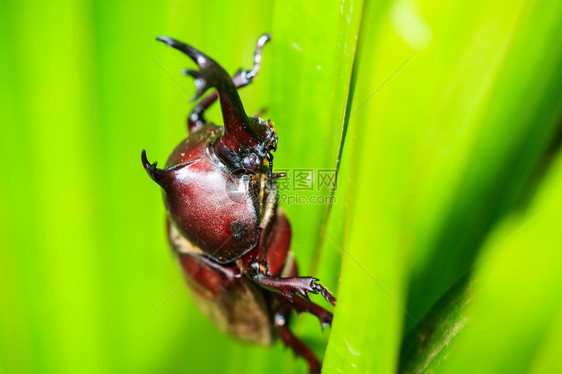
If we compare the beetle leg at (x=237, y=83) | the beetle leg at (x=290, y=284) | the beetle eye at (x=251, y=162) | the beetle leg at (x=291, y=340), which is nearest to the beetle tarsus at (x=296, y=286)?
the beetle leg at (x=290, y=284)

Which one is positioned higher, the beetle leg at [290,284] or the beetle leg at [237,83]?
the beetle leg at [237,83]

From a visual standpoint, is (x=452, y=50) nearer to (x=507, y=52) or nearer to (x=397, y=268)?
(x=507, y=52)

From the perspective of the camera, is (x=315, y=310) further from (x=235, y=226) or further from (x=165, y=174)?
(x=165, y=174)

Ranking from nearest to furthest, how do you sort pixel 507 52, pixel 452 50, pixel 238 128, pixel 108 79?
1. pixel 452 50
2. pixel 507 52
3. pixel 238 128
4. pixel 108 79

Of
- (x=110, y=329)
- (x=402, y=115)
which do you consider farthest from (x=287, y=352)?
(x=402, y=115)

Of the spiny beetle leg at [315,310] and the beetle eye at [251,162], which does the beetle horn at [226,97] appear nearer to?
the beetle eye at [251,162]

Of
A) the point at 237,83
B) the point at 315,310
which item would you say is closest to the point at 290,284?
the point at 315,310

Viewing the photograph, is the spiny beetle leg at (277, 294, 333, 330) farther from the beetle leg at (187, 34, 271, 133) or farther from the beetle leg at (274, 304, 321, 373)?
the beetle leg at (187, 34, 271, 133)
